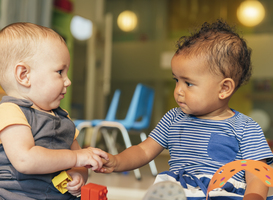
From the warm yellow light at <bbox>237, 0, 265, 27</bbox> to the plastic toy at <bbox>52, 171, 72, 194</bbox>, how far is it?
186 inches

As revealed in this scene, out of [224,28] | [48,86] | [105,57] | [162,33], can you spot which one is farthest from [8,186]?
[162,33]

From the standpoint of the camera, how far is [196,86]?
2.75 ft

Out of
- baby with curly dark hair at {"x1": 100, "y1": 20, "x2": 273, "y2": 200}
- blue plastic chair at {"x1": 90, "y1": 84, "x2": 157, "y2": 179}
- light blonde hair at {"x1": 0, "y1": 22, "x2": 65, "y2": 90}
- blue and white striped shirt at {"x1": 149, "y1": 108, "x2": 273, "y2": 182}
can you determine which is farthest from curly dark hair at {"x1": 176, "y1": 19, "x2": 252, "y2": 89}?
blue plastic chair at {"x1": 90, "y1": 84, "x2": 157, "y2": 179}

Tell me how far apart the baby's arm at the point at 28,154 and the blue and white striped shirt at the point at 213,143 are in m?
0.32

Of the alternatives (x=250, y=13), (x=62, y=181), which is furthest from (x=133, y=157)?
(x=250, y=13)

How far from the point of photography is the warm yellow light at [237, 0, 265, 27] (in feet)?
15.7

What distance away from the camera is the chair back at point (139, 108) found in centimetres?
255

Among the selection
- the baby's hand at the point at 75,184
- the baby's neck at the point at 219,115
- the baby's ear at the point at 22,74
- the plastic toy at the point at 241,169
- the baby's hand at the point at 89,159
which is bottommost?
the baby's hand at the point at 75,184

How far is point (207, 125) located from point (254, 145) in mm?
131

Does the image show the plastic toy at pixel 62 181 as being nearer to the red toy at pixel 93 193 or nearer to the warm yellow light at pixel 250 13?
the red toy at pixel 93 193

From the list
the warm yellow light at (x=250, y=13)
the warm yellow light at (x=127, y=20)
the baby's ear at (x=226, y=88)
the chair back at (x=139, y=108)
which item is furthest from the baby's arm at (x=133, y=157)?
the warm yellow light at (x=127, y=20)

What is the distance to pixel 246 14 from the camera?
4.90 metres

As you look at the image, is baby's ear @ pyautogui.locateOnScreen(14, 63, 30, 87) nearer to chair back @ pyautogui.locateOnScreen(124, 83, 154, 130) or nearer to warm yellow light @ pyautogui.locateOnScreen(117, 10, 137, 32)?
chair back @ pyautogui.locateOnScreen(124, 83, 154, 130)

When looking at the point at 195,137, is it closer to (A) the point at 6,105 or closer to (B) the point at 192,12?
(A) the point at 6,105
